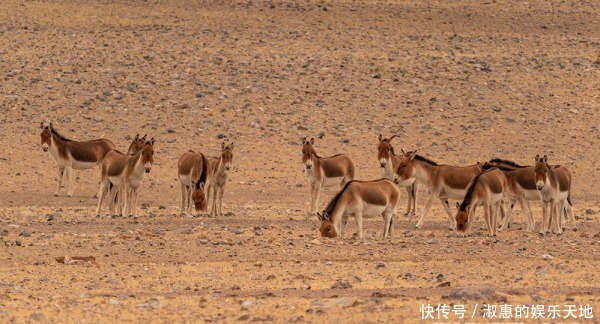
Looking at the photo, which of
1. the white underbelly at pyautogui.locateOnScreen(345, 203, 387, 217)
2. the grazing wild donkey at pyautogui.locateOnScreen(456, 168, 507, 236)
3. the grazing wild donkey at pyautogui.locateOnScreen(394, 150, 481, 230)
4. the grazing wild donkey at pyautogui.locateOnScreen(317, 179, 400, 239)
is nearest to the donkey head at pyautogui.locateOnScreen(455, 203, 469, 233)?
the grazing wild donkey at pyautogui.locateOnScreen(456, 168, 507, 236)

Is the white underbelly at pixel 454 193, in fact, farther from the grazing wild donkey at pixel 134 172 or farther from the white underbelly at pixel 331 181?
the grazing wild donkey at pixel 134 172

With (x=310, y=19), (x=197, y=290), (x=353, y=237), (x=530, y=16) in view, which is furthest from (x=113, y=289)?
(x=530, y=16)

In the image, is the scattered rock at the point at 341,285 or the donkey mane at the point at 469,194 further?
the donkey mane at the point at 469,194

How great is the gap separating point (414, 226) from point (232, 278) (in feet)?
27.1

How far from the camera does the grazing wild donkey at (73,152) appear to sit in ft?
112

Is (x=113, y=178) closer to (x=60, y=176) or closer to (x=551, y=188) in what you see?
(x=60, y=176)

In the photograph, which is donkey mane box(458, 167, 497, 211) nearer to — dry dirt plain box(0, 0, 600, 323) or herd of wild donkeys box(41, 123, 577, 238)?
herd of wild donkeys box(41, 123, 577, 238)

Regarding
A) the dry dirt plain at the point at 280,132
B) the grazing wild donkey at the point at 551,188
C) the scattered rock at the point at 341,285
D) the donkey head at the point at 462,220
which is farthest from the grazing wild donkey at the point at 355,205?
the scattered rock at the point at 341,285

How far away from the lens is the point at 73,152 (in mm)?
34188

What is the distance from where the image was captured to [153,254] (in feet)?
73.4

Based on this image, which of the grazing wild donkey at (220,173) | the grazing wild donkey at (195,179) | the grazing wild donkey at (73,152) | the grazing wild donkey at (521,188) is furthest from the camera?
the grazing wild donkey at (73,152)

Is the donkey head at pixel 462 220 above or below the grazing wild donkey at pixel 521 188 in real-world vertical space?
below

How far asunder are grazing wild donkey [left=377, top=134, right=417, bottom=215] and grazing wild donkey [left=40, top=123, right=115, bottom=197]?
7037mm

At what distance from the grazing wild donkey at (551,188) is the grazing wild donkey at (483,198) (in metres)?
0.73
